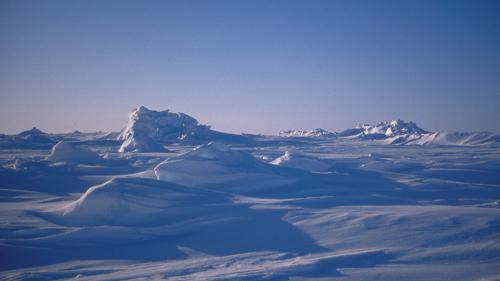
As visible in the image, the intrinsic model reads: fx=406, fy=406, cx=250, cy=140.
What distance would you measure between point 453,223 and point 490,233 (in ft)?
2.99

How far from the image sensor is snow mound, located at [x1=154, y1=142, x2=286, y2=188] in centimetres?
1753

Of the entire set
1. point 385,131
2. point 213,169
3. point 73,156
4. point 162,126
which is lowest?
point 213,169

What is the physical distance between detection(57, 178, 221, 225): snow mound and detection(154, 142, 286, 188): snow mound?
3.66 m

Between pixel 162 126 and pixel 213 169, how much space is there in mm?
39118

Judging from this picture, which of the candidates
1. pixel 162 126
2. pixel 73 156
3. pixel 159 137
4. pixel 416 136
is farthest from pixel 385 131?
pixel 73 156

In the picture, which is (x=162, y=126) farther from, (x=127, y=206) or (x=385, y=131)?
(x=385, y=131)

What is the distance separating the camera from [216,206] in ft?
41.4

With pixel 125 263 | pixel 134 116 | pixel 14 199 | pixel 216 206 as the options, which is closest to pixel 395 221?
pixel 216 206

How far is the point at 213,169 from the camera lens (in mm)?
18828

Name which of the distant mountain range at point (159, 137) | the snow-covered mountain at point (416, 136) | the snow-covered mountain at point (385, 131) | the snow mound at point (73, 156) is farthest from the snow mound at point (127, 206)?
the snow-covered mountain at point (385, 131)

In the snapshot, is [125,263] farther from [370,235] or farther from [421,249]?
[421,249]

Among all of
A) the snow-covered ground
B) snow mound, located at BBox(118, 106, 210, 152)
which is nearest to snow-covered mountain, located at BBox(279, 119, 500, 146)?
snow mound, located at BBox(118, 106, 210, 152)

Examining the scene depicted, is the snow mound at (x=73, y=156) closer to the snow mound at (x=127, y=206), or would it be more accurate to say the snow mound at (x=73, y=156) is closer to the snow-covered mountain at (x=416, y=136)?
the snow mound at (x=127, y=206)

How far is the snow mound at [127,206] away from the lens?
1128cm
